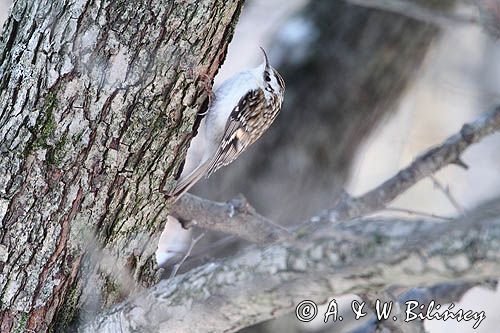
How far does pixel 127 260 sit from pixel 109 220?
15 cm

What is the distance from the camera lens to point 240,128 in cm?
364

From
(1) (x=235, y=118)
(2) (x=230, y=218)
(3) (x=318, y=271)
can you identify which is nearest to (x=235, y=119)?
(1) (x=235, y=118)

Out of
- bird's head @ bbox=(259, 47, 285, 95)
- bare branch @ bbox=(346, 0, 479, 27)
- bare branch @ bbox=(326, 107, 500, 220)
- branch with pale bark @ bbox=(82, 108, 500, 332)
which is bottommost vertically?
branch with pale bark @ bbox=(82, 108, 500, 332)

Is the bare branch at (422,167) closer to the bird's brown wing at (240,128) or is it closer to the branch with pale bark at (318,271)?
the bird's brown wing at (240,128)

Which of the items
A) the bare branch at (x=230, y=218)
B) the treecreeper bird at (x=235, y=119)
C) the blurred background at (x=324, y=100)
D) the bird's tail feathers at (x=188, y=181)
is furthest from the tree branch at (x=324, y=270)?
the blurred background at (x=324, y=100)

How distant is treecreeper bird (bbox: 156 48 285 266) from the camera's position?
3.41 metres

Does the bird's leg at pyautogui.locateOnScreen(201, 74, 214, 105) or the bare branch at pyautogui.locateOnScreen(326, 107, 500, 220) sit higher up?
the bare branch at pyautogui.locateOnScreen(326, 107, 500, 220)

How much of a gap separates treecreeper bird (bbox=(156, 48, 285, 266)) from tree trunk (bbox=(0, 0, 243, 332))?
931 millimetres

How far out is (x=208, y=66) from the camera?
235cm

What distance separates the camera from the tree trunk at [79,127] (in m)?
2.19

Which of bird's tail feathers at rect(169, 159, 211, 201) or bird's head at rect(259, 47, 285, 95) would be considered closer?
bird's tail feathers at rect(169, 159, 211, 201)

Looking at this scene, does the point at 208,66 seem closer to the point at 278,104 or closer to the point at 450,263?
the point at 450,263

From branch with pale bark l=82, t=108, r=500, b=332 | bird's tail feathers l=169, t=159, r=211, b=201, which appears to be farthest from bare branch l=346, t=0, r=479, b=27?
branch with pale bark l=82, t=108, r=500, b=332

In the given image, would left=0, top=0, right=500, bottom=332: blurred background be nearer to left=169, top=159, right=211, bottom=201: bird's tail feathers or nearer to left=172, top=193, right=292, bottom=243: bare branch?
left=169, top=159, right=211, bottom=201: bird's tail feathers
